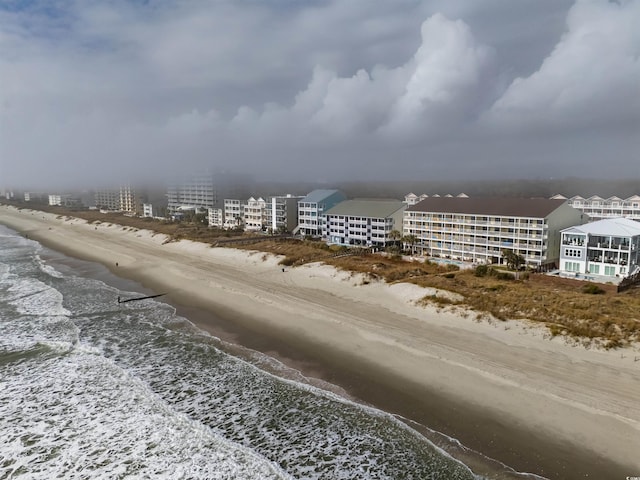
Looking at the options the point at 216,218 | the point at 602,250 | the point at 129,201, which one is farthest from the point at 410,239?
the point at 129,201

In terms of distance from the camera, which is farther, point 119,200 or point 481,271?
point 119,200

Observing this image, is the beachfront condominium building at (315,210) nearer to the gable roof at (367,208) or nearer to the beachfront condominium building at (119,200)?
the gable roof at (367,208)

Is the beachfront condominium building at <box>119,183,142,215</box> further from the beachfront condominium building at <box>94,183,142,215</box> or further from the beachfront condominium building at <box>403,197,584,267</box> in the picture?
the beachfront condominium building at <box>403,197,584,267</box>

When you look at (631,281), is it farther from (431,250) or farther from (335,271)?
(335,271)

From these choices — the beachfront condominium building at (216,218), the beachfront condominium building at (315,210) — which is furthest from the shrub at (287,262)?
the beachfront condominium building at (216,218)

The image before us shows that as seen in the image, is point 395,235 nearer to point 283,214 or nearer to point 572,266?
point 572,266

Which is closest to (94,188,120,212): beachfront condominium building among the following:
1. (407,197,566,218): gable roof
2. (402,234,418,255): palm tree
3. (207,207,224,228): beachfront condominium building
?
(207,207,224,228): beachfront condominium building
